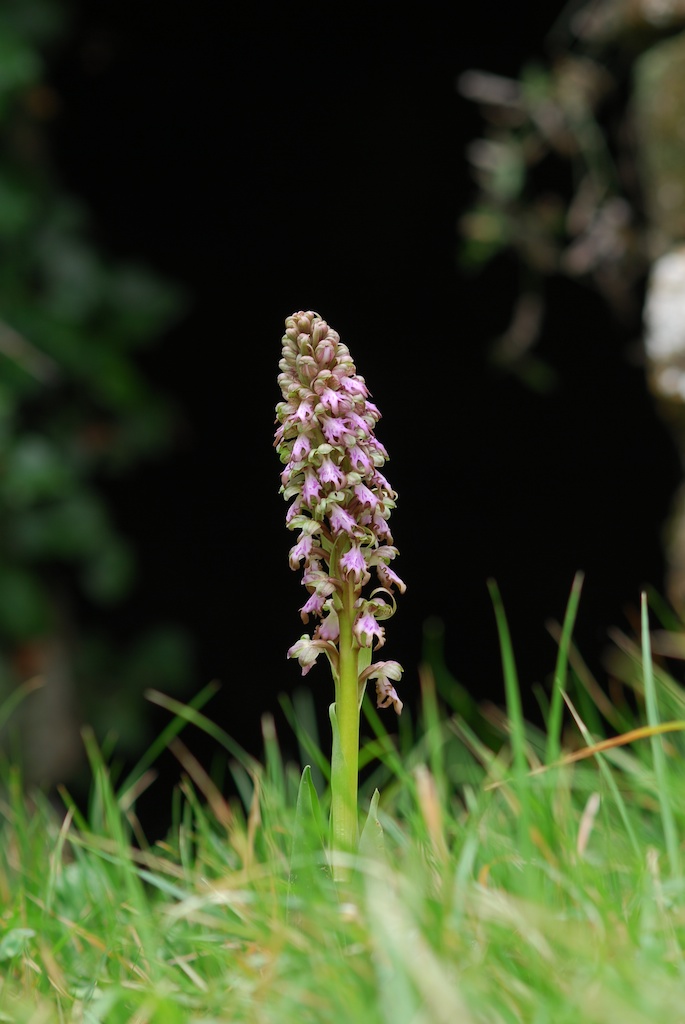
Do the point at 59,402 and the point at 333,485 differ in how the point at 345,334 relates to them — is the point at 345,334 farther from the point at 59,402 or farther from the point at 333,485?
the point at 333,485

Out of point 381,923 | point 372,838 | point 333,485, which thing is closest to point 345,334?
point 333,485

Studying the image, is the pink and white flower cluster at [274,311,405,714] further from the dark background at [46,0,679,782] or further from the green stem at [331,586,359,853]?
the dark background at [46,0,679,782]

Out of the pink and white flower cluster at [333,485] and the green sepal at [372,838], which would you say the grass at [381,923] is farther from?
the pink and white flower cluster at [333,485]

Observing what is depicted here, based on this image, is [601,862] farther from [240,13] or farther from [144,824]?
[240,13]

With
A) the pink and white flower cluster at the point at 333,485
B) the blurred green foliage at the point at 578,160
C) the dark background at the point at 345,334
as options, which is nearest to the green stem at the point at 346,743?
the pink and white flower cluster at the point at 333,485

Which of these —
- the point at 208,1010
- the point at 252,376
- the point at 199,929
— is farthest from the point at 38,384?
the point at 208,1010
